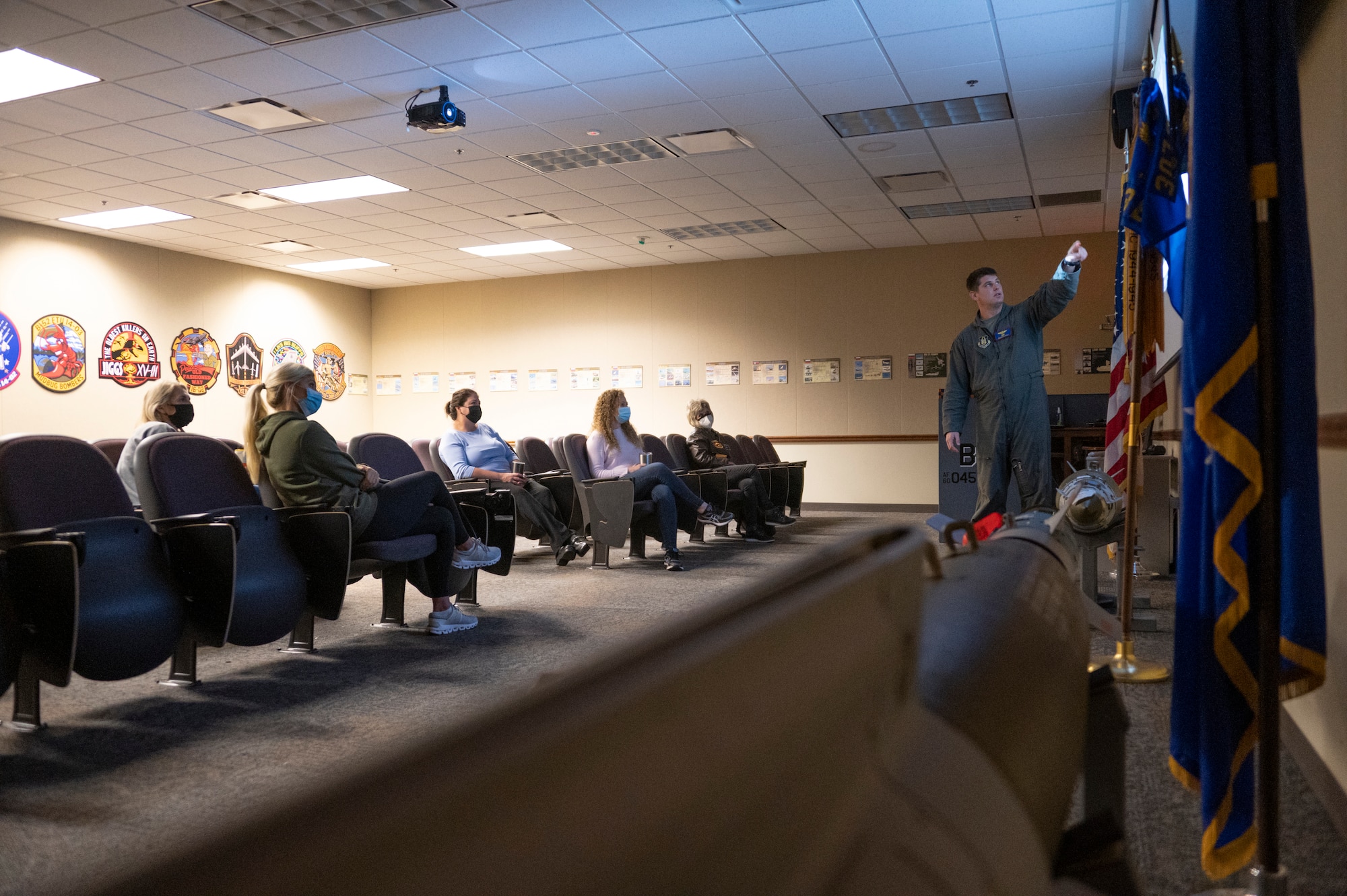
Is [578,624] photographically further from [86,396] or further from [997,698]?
[86,396]

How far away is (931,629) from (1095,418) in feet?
26.6

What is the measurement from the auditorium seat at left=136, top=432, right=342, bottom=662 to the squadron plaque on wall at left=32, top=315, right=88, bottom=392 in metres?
6.98

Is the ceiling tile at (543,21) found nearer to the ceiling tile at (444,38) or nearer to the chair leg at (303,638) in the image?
the ceiling tile at (444,38)

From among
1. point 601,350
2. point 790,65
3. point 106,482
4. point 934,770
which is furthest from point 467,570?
point 601,350

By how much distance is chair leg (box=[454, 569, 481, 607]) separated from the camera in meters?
4.59

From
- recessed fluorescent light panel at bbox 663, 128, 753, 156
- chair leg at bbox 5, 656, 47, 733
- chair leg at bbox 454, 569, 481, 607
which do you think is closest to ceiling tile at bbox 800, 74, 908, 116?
recessed fluorescent light panel at bbox 663, 128, 753, 156

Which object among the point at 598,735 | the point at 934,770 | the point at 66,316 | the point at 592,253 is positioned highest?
the point at 592,253

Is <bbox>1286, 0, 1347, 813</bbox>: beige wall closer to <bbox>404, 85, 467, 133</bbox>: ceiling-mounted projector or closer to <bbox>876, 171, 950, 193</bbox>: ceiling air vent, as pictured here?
<bbox>404, 85, 467, 133</bbox>: ceiling-mounted projector

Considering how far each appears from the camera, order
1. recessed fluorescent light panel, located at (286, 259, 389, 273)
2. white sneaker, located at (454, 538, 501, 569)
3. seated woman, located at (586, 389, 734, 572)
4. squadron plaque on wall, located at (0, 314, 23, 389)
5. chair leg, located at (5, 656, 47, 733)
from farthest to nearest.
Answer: recessed fluorescent light panel, located at (286, 259, 389, 273), squadron plaque on wall, located at (0, 314, 23, 389), seated woman, located at (586, 389, 734, 572), white sneaker, located at (454, 538, 501, 569), chair leg, located at (5, 656, 47, 733)

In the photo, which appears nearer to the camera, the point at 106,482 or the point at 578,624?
the point at 106,482

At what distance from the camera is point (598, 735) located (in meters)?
0.35

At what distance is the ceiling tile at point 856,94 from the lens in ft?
18.6

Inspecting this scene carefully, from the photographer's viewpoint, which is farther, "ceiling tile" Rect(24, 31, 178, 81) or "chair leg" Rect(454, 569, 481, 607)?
"ceiling tile" Rect(24, 31, 178, 81)

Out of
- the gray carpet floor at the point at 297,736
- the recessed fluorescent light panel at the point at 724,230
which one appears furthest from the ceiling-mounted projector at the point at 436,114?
the recessed fluorescent light panel at the point at 724,230
